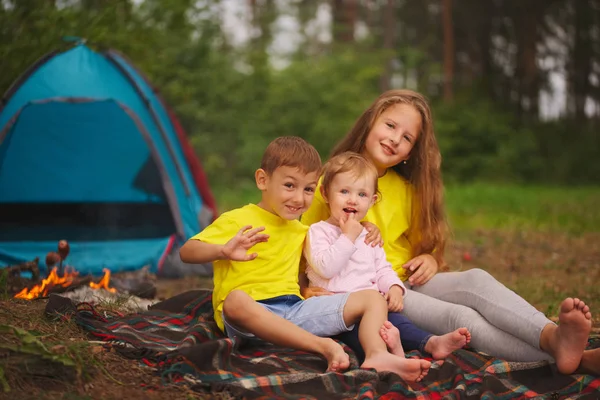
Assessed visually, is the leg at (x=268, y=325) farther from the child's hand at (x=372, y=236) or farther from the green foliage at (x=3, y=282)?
the green foliage at (x=3, y=282)

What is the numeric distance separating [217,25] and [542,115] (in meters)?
10.3

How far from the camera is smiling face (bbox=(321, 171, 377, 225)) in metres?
2.89

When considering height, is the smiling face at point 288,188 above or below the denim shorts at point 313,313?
above

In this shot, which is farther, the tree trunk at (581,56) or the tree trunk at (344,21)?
the tree trunk at (581,56)

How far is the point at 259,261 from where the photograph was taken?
286 cm

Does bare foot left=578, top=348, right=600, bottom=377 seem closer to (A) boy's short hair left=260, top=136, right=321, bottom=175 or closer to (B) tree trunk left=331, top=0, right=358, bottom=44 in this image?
(A) boy's short hair left=260, top=136, right=321, bottom=175

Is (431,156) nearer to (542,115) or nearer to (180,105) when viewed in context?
(180,105)

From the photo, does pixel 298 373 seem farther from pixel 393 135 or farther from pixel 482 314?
pixel 393 135

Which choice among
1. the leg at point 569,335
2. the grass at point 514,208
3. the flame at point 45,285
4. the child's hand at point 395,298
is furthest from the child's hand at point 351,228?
the grass at point 514,208

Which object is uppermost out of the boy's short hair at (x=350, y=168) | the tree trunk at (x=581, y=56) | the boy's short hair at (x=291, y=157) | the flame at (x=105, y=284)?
the tree trunk at (x=581, y=56)

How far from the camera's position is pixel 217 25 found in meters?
11.0

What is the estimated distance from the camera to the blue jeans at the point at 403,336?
2.78 m

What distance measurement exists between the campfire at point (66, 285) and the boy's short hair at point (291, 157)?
1259 mm

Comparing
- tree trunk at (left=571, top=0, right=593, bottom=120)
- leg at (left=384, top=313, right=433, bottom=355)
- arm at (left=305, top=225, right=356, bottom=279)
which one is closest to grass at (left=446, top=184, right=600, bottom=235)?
leg at (left=384, top=313, right=433, bottom=355)
